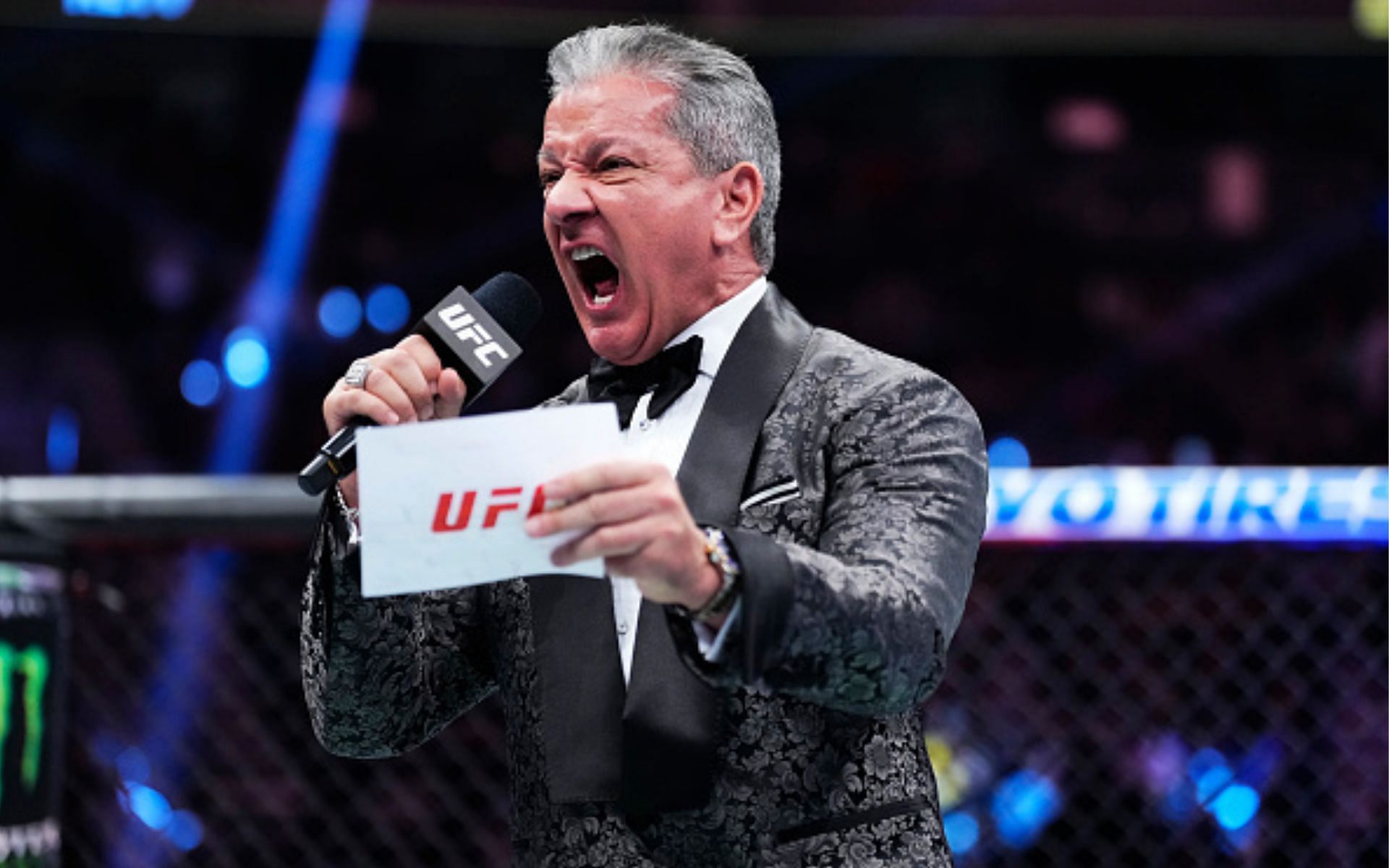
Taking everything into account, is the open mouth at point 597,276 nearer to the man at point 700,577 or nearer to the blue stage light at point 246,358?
the man at point 700,577

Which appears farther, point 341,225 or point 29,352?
point 341,225

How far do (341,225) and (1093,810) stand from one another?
3732 mm

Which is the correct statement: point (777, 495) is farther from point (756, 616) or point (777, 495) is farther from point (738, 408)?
point (756, 616)

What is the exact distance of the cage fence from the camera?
216cm

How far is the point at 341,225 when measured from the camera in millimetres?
5590

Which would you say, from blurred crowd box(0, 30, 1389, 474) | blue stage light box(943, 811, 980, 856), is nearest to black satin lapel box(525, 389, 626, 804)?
blue stage light box(943, 811, 980, 856)

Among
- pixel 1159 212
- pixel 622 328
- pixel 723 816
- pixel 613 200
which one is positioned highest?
pixel 613 200

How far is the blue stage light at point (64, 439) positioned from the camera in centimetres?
489

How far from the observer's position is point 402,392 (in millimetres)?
1189

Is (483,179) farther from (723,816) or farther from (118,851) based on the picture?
(723,816)

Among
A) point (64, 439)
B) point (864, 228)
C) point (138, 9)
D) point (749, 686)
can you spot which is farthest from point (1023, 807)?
point (138, 9)

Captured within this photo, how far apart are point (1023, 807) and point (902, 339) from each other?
2.72 meters

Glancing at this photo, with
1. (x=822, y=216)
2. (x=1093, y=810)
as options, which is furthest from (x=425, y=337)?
(x=822, y=216)

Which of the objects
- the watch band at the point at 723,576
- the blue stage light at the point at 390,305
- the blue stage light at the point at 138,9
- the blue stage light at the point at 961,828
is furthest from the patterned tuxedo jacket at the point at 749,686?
the blue stage light at the point at 390,305
